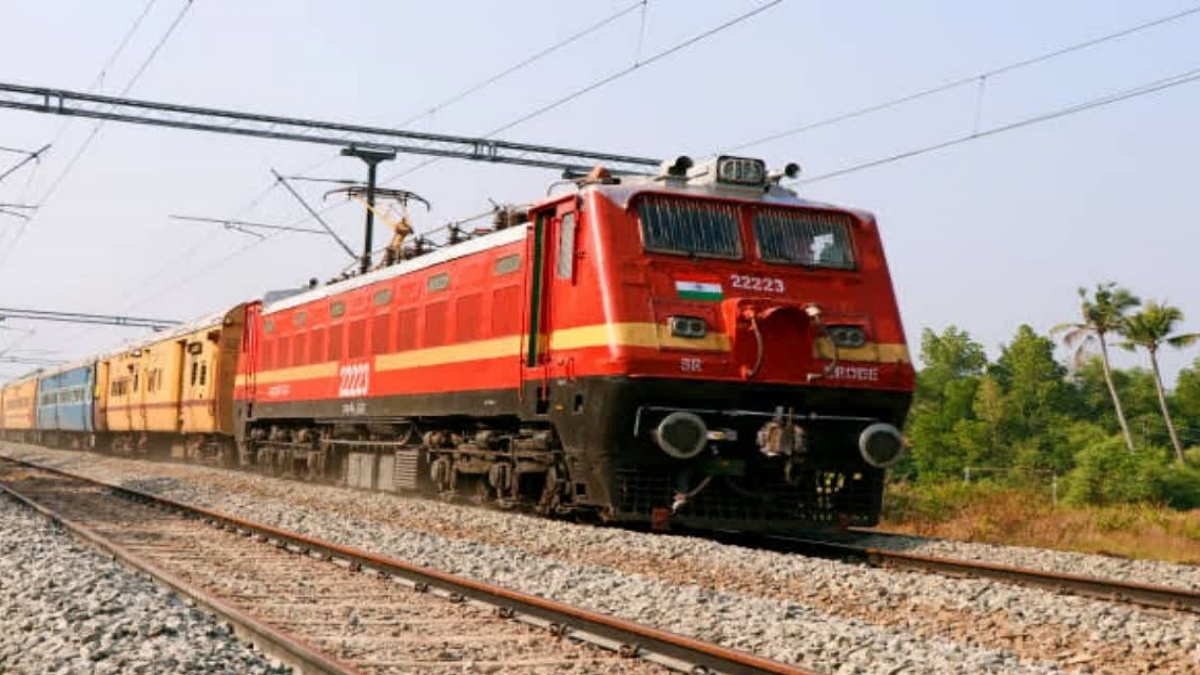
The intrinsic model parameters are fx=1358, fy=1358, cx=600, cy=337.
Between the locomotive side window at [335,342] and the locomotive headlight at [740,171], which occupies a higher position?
the locomotive headlight at [740,171]

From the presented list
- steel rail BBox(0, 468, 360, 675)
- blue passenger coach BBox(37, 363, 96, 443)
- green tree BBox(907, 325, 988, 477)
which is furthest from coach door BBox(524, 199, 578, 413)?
green tree BBox(907, 325, 988, 477)

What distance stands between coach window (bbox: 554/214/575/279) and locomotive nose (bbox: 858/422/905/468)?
328 centimetres

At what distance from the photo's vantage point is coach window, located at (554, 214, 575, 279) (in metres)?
13.6

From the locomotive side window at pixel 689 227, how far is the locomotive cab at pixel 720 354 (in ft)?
0.05

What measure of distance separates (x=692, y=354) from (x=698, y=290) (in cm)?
73

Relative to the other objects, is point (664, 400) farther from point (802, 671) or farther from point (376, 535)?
point (802, 671)

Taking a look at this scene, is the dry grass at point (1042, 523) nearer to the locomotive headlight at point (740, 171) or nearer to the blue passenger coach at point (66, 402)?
the locomotive headlight at point (740, 171)

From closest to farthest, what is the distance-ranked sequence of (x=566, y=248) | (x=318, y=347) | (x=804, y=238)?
(x=566, y=248)
(x=804, y=238)
(x=318, y=347)

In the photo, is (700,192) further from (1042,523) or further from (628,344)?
(1042,523)

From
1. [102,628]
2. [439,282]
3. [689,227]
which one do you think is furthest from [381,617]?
[439,282]

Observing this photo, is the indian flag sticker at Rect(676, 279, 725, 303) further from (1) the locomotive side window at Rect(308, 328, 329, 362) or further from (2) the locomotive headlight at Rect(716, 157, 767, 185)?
(1) the locomotive side window at Rect(308, 328, 329, 362)

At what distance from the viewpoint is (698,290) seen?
13.1 metres

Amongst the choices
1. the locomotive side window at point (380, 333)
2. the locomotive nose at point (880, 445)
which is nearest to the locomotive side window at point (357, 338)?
the locomotive side window at point (380, 333)

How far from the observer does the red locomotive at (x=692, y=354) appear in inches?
502
